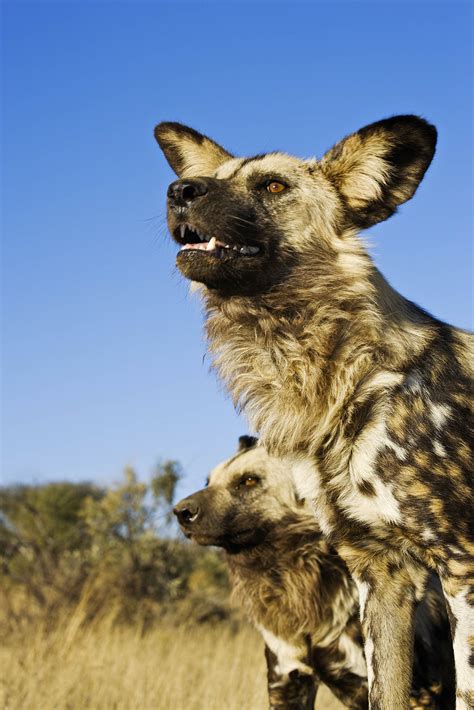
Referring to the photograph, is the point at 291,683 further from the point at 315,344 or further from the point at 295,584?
the point at 315,344

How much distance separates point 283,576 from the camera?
16.7ft

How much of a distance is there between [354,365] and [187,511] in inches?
81.8

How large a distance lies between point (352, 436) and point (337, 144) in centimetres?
129

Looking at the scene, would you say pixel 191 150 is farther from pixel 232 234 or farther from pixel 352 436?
pixel 352 436

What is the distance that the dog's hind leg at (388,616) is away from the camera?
3408 mm

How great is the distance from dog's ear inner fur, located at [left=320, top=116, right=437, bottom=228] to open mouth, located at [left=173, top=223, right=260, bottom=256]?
1.58 feet

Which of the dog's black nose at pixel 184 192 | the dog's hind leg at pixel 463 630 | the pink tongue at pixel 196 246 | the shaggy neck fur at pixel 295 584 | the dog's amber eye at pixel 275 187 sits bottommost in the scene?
the dog's hind leg at pixel 463 630

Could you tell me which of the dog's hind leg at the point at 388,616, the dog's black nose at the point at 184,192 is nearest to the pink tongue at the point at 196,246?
the dog's black nose at the point at 184,192

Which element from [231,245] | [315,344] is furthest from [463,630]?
[231,245]

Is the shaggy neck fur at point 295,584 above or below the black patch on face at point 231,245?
below

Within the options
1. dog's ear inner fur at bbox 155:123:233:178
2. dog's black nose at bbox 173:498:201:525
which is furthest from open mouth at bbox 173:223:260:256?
dog's black nose at bbox 173:498:201:525

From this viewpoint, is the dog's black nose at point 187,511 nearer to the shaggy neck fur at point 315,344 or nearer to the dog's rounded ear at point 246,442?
the dog's rounded ear at point 246,442

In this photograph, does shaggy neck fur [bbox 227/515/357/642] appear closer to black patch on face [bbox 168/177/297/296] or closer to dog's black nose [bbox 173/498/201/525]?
dog's black nose [bbox 173/498/201/525]

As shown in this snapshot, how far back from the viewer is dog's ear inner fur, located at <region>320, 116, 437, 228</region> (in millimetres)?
3615
